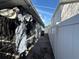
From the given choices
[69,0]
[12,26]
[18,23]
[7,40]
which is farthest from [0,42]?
[69,0]

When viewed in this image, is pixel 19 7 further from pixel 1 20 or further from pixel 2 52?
pixel 2 52

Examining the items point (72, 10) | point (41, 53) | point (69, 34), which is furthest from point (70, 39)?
point (41, 53)

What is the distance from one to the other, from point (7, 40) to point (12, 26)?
24.0 inches

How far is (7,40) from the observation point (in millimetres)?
7027

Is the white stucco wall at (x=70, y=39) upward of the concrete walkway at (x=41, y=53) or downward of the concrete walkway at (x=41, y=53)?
upward

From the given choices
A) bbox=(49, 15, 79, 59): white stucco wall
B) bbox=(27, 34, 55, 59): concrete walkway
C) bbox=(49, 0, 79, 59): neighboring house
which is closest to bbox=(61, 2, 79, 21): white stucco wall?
bbox=(49, 0, 79, 59): neighboring house

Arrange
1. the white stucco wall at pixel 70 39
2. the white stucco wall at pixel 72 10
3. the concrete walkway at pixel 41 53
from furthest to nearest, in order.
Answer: the concrete walkway at pixel 41 53 → the white stucco wall at pixel 72 10 → the white stucco wall at pixel 70 39

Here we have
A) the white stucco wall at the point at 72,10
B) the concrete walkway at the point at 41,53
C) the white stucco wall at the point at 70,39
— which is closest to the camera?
the white stucco wall at the point at 70,39

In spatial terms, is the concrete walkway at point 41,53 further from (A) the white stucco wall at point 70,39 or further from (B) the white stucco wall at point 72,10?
(A) the white stucco wall at point 70,39

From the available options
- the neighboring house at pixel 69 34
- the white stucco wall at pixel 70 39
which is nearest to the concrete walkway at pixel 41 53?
the neighboring house at pixel 69 34

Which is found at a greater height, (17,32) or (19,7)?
(19,7)

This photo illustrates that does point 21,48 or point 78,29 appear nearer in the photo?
point 78,29

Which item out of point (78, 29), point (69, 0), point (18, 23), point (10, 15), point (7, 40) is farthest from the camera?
point (7, 40)

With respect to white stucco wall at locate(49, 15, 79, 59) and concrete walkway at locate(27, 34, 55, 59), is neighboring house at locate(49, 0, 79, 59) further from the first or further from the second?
concrete walkway at locate(27, 34, 55, 59)
